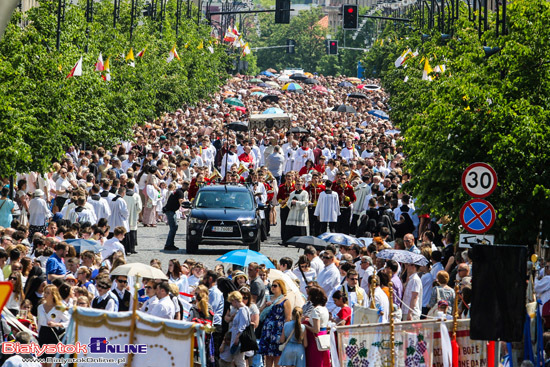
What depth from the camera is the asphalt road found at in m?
23.7

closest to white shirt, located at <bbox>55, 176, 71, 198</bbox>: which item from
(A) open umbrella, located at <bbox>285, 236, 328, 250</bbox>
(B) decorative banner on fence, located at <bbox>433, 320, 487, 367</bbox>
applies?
(A) open umbrella, located at <bbox>285, 236, 328, 250</bbox>

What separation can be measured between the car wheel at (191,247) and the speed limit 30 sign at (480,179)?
36.3ft

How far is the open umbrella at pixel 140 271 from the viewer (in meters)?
14.3

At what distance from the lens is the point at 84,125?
1379 inches

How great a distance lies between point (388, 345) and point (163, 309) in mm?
2835

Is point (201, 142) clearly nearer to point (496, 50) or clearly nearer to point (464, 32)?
point (464, 32)

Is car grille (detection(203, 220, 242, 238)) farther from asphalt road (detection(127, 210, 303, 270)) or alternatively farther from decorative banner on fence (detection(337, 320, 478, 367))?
decorative banner on fence (detection(337, 320, 478, 367))

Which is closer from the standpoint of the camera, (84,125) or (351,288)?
(351,288)

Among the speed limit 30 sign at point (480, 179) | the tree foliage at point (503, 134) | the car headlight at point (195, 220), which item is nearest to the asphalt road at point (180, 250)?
the car headlight at point (195, 220)

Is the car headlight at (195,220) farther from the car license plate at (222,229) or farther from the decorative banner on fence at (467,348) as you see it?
the decorative banner on fence at (467,348)

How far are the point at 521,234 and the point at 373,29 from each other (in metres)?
144

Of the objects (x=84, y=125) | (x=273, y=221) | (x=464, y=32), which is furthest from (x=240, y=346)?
(x=84, y=125)

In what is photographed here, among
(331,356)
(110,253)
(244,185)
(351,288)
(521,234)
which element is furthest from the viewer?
(244,185)

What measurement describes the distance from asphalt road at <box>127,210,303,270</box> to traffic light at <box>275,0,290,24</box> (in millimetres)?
21282
